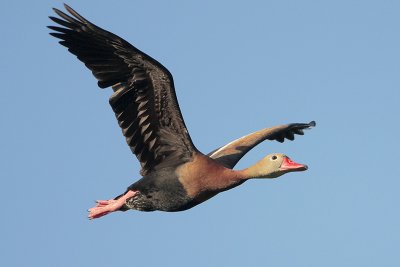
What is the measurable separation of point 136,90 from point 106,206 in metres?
1.84

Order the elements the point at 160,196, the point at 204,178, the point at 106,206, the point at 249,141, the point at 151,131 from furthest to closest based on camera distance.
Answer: the point at 249,141 → the point at 106,206 → the point at 151,131 → the point at 160,196 → the point at 204,178

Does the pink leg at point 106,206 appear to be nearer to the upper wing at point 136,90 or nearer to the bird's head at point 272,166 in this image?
the upper wing at point 136,90

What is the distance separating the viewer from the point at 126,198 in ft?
44.7

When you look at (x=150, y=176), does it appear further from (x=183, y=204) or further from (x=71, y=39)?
(x=71, y=39)

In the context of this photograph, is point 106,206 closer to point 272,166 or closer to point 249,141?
point 272,166

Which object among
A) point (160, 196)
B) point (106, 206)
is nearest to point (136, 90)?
point (160, 196)

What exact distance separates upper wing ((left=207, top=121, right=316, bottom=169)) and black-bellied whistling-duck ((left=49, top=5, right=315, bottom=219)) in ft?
4.36

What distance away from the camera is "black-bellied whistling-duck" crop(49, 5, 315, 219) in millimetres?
13078

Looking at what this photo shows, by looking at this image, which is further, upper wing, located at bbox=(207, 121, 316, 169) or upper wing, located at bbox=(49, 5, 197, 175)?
upper wing, located at bbox=(207, 121, 316, 169)

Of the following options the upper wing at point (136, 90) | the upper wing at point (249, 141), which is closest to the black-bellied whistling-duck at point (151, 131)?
the upper wing at point (136, 90)

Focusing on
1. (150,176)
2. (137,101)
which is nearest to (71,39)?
(137,101)

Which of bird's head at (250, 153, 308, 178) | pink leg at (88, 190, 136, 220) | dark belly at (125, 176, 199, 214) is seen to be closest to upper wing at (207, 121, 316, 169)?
bird's head at (250, 153, 308, 178)

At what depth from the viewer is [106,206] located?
553 inches

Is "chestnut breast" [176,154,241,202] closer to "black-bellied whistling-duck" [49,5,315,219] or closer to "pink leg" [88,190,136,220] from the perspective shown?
"black-bellied whistling-duck" [49,5,315,219]
